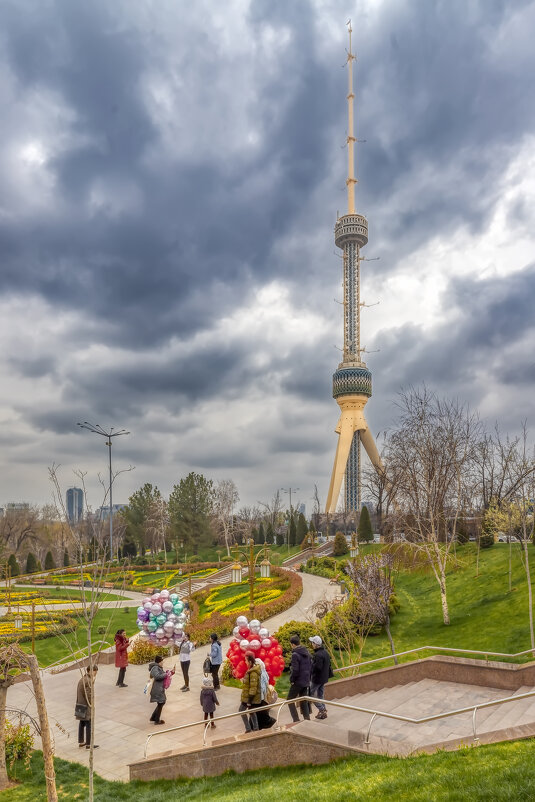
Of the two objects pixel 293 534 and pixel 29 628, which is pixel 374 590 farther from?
pixel 293 534

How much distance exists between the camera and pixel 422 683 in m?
12.2

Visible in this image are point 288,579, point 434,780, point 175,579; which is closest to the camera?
point 434,780

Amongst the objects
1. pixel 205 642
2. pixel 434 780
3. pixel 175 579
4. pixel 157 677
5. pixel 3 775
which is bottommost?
pixel 175 579

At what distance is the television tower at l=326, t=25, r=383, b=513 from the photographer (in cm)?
8356

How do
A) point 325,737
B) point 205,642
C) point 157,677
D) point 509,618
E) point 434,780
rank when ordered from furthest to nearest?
point 205,642 < point 509,618 < point 157,677 < point 325,737 < point 434,780

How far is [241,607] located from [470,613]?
40.4ft

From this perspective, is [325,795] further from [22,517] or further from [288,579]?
[22,517]

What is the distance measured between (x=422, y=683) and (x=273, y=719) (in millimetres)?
4554

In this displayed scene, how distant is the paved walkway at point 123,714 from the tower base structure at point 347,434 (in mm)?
63972

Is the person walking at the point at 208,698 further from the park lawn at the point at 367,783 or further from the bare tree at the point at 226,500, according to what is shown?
the bare tree at the point at 226,500

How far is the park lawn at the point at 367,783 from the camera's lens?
6.08 metres

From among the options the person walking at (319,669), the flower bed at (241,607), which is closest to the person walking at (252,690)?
the person walking at (319,669)

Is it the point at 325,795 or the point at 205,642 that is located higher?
the point at 325,795

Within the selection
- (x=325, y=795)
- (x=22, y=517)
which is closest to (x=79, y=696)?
(x=325, y=795)
